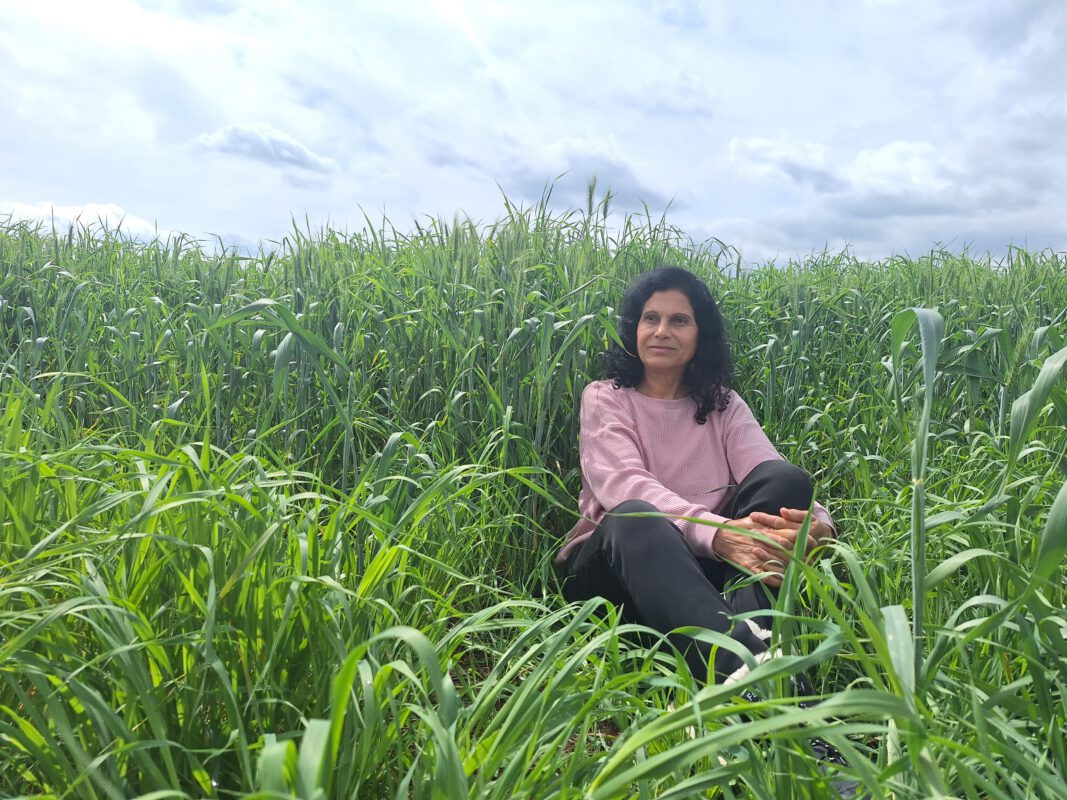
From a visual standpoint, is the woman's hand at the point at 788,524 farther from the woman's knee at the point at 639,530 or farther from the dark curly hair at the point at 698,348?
the dark curly hair at the point at 698,348

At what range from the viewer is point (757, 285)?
13.1 feet

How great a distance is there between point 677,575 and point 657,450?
25.7 inches

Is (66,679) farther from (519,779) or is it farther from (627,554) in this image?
(627,554)

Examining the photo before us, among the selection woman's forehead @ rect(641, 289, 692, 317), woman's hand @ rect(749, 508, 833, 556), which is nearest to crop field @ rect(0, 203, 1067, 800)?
woman's hand @ rect(749, 508, 833, 556)

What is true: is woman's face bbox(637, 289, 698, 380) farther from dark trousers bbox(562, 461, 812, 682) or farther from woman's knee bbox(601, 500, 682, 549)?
woman's knee bbox(601, 500, 682, 549)

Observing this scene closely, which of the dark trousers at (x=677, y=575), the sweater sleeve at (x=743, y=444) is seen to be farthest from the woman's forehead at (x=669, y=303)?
the dark trousers at (x=677, y=575)

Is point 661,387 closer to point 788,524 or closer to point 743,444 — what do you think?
point 743,444

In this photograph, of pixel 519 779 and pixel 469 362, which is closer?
pixel 519 779

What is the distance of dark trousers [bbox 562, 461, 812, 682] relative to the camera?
1725 mm

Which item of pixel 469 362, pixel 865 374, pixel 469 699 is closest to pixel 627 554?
pixel 469 699

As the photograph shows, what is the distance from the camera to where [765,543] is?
188cm

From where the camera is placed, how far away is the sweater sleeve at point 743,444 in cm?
232

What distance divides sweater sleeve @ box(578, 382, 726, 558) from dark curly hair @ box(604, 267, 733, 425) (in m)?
0.15

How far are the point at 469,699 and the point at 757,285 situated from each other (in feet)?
9.80
